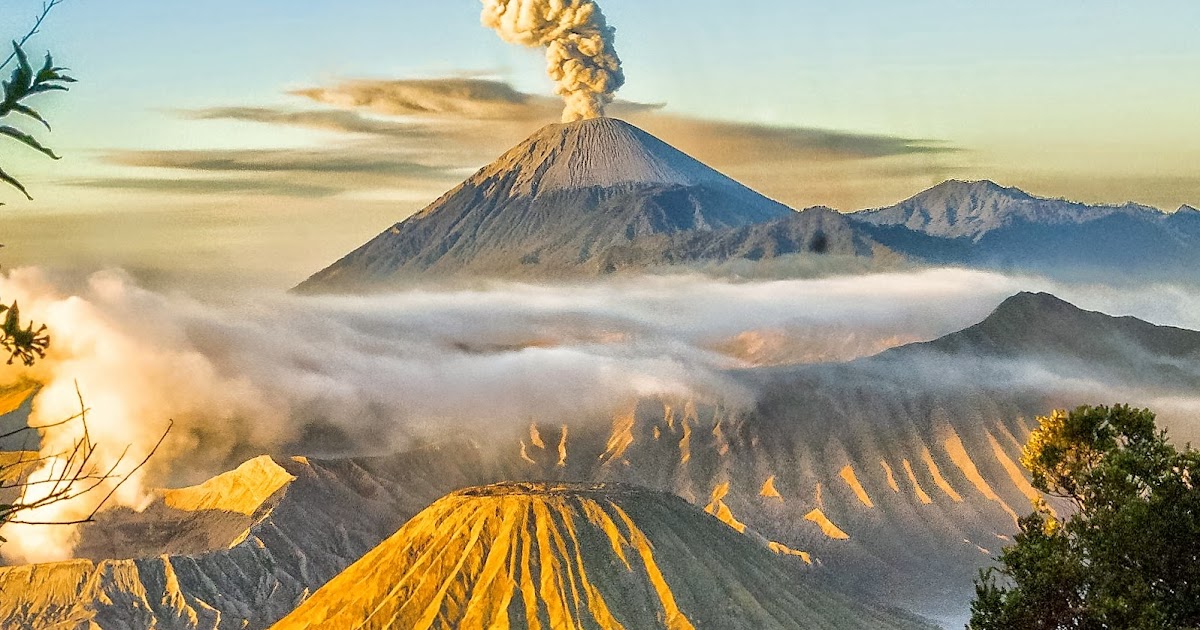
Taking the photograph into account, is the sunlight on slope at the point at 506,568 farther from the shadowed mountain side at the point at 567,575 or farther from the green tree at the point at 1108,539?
the green tree at the point at 1108,539

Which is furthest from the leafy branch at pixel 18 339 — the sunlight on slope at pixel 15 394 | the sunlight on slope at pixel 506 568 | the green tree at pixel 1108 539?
the sunlight on slope at pixel 506 568

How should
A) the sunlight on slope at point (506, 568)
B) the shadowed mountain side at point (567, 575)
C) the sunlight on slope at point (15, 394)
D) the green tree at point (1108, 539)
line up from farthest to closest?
the shadowed mountain side at point (567, 575)
the sunlight on slope at point (506, 568)
the green tree at point (1108, 539)
the sunlight on slope at point (15, 394)

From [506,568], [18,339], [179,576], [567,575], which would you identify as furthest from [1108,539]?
[179,576]

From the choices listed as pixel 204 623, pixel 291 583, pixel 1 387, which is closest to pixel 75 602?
pixel 204 623

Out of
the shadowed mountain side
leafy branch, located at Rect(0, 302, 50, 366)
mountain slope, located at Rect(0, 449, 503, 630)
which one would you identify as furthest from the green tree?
mountain slope, located at Rect(0, 449, 503, 630)

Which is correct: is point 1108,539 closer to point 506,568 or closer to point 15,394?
point 15,394
